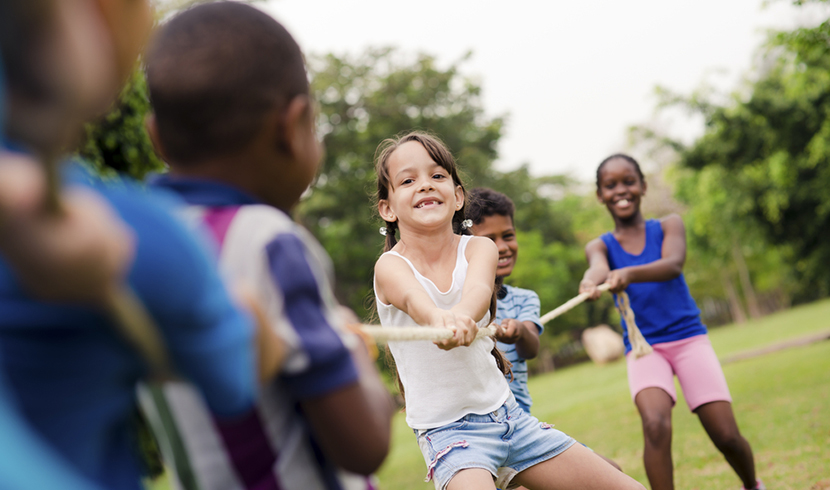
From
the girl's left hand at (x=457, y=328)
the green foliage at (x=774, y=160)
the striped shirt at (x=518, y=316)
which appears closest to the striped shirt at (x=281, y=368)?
the girl's left hand at (x=457, y=328)

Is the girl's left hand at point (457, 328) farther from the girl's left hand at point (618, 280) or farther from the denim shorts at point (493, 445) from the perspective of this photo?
the girl's left hand at point (618, 280)

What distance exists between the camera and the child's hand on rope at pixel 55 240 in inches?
29.6

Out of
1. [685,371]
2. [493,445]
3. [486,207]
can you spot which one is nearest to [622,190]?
[486,207]

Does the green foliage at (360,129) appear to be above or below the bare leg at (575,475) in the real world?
above

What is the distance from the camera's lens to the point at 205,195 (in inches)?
52.0

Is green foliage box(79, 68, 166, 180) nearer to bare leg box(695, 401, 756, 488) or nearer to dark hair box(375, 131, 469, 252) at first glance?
dark hair box(375, 131, 469, 252)

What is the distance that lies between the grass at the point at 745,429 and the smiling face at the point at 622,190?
2193mm

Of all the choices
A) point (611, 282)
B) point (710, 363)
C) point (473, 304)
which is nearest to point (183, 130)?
point (473, 304)

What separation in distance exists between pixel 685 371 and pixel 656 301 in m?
0.52

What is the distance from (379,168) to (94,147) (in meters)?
5.37

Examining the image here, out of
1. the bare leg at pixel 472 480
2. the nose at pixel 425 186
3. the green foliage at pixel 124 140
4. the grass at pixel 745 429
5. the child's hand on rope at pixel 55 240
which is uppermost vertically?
the green foliage at pixel 124 140

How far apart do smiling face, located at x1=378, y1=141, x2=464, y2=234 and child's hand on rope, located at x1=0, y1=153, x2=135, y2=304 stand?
232cm

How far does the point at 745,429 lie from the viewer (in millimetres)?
7574

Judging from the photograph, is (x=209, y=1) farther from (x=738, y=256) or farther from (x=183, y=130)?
(x=738, y=256)
